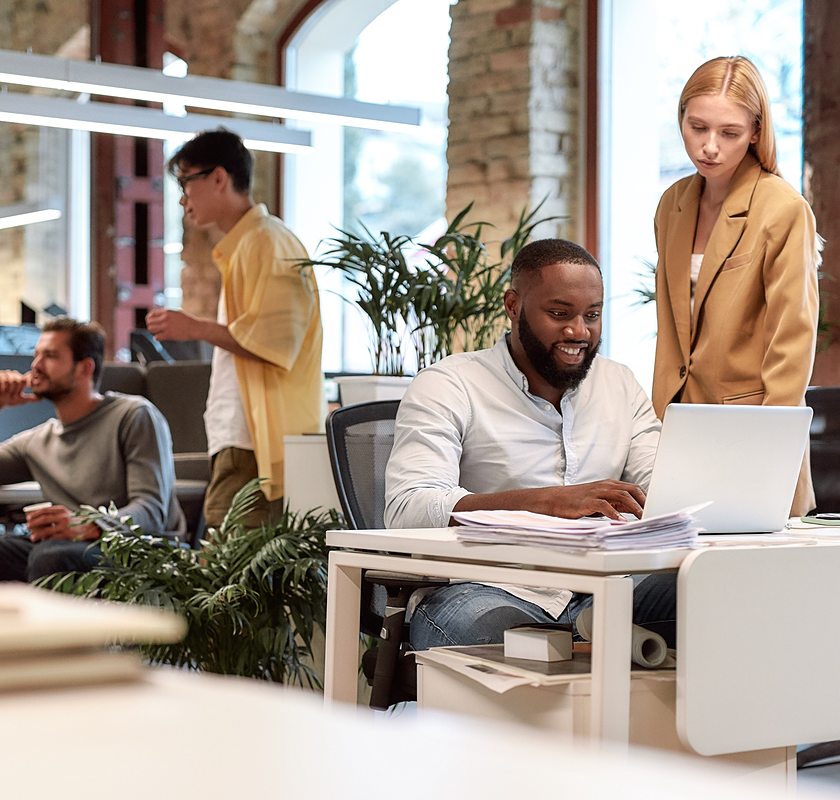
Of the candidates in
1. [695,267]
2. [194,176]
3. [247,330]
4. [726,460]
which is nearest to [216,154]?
[194,176]

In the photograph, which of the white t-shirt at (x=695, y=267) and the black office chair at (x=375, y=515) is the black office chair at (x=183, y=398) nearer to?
the black office chair at (x=375, y=515)

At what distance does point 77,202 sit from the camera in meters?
12.8

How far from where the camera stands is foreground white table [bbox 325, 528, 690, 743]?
1646 millimetres

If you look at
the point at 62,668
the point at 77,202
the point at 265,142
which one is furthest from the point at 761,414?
the point at 77,202

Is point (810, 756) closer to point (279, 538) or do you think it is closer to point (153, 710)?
point (279, 538)

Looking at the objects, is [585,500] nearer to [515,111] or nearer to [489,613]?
[489,613]

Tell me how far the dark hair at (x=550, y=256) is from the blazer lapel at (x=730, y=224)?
254 mm

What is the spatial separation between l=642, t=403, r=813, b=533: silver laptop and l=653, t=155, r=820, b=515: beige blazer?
62 cm

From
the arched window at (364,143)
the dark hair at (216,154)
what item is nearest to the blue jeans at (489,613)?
the dark hair at (216,154)

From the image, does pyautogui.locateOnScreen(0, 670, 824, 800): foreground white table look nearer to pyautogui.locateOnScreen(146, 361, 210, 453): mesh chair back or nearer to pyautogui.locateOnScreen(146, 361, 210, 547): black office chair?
pyautogui.locateOnScreen(146, 361, 210, 547): black office chair

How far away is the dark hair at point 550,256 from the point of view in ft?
8.57

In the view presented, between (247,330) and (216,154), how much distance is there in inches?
21.4

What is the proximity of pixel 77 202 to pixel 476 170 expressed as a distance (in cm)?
739

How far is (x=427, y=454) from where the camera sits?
7.90 feet
